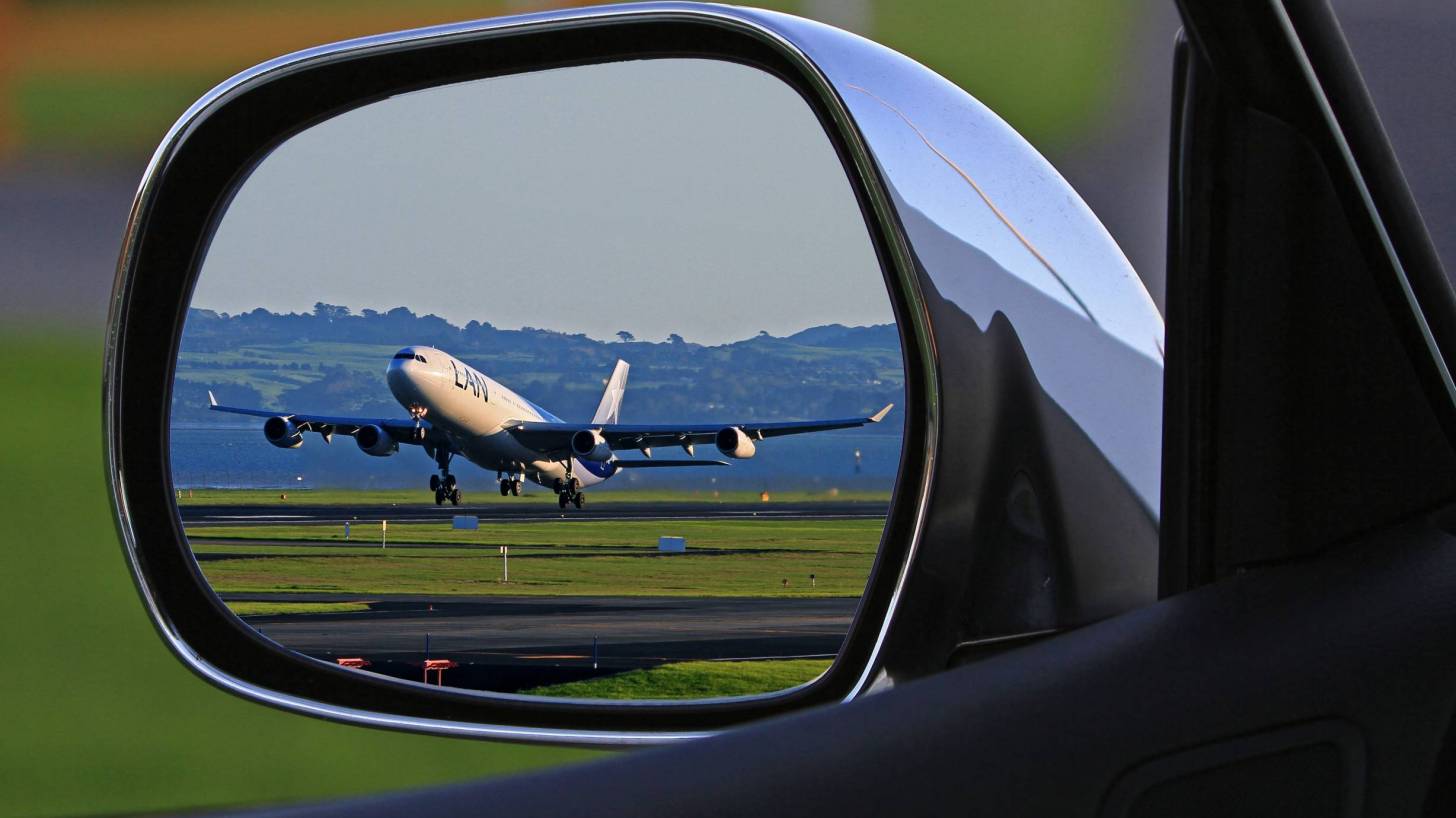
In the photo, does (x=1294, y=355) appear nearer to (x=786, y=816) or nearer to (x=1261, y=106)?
(x=1261, y=106)

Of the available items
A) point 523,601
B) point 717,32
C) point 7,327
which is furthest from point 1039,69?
point 523,601

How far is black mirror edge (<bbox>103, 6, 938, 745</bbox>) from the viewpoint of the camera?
106 cm

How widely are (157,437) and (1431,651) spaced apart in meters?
1.38

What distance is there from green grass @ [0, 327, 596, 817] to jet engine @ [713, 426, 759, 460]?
7.70 ft

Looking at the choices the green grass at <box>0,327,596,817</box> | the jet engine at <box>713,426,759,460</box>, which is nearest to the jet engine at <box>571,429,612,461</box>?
the green grass at <box>0,327,596,817</box>

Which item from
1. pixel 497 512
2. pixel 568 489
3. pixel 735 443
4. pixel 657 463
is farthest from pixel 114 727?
pixel 497 512

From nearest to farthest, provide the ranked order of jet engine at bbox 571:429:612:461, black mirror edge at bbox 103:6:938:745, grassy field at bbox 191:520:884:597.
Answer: black mirror edge at bbox 103:6:938:745 → grassy field at bbox 191:520:884:597 → jet engine at bbox 571:429:612:461

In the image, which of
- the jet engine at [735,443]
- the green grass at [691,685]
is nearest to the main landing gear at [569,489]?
the jet engine at [735,443]

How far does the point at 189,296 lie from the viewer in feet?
5.60

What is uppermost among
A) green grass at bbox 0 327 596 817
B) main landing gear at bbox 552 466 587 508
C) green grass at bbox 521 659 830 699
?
green grass at bbox 521 659 830 699

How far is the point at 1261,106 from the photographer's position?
757 mm

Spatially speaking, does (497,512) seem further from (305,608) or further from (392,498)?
(305,608)

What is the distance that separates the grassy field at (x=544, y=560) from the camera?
1938cm

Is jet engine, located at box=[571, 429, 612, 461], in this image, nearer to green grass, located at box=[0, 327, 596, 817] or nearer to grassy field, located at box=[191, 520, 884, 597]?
grassy field, located at box=[191, 520, 884, 597]
